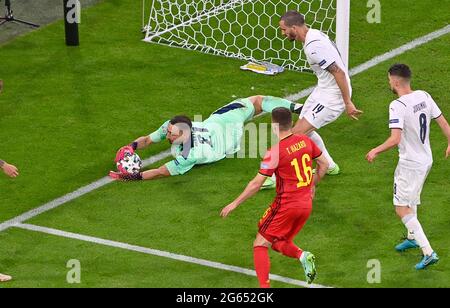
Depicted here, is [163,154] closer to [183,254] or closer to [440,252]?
[183,254]

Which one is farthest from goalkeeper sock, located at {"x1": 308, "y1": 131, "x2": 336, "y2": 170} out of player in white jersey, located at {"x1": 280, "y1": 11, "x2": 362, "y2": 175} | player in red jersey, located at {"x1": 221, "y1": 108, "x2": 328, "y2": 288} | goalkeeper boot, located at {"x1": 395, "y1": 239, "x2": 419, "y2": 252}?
player in red jersey, located at {"x1": 221, "y1": 108, "x2": 328, "y2": 288}

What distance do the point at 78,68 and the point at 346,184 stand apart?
5430 mm

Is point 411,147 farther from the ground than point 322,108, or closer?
closer

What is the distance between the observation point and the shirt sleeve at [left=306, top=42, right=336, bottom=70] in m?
15.9

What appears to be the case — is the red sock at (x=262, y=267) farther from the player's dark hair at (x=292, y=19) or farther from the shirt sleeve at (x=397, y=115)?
the player's dark hair at (x=292, y=19)

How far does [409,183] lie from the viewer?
14383mm

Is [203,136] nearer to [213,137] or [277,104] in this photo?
[213,137]

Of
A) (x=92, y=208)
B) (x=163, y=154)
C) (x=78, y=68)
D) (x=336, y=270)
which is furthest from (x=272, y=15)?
(x=336, y=270)

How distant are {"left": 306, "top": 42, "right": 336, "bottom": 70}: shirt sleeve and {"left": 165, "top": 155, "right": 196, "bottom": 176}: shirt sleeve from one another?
2189 mm

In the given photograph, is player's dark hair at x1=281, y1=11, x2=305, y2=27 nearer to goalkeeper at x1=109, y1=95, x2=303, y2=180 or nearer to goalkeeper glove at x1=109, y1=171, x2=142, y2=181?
goalkeeper at x1=109, y1=95, x2=303, y2=180

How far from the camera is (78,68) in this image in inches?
801

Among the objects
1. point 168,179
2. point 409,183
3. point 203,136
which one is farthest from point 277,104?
point 409,183

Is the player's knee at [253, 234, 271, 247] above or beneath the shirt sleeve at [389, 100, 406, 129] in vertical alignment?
beneath

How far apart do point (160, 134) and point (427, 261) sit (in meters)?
4.41
